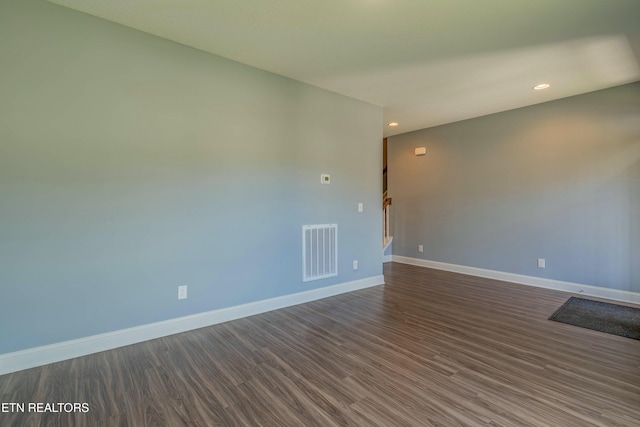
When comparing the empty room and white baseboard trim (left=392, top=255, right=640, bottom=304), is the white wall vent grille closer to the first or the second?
the empty room

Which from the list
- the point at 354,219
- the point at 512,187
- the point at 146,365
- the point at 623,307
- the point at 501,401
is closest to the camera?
the point at 501,401

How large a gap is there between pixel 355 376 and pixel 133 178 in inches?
91.8

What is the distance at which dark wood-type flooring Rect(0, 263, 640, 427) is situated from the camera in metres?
1.63

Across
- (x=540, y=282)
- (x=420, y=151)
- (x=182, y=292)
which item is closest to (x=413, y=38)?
(x=182, y=292)

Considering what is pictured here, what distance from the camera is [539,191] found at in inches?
168

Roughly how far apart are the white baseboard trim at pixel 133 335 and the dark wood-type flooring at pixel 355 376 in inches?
2.7

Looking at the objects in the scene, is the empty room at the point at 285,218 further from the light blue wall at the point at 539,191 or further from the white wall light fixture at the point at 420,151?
the white wall light fixture at the point at 420,151

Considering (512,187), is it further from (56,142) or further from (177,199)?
(56,142)

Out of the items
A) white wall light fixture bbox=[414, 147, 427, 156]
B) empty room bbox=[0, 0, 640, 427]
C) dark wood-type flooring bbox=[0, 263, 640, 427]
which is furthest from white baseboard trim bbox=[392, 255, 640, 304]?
white wall light fixture bbox=[414, 147, 427, 156]

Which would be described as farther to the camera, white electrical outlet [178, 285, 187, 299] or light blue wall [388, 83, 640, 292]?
light blue wall [388, 83, 640, 292]

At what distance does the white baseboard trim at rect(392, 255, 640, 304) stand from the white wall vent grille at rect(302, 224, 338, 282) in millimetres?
2521

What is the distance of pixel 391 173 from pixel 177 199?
15.0 ft

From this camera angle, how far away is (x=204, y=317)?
9.21ft

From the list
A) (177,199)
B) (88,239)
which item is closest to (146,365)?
(88,239)
